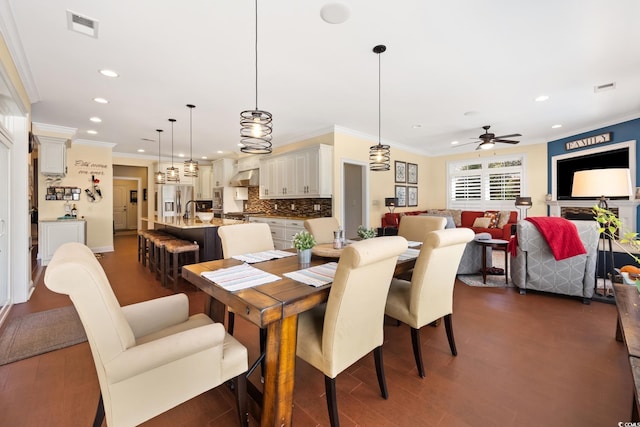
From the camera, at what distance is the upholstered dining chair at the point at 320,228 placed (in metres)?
3.08

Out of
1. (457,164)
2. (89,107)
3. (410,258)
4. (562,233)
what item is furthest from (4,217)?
(457,164)

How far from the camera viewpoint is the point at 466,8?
2.06 meters

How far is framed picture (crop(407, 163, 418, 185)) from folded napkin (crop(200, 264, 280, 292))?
6.10 meters

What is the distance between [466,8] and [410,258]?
6.33ft

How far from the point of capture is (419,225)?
3330 mm

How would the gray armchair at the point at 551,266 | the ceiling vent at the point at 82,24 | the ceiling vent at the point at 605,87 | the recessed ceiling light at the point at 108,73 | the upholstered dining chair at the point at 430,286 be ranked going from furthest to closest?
1. the ceiling vent at the point at 605,87
2. the gray armchair at the point at 551,266
3. the recessed ceiling light at the point at 108,73
4. the ceiling vent at the point at 82,24
5. the upholstered dining chair at the point at 430,286

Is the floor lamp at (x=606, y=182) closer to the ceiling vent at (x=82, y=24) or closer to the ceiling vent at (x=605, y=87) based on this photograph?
the ceiling vent at (x=605, y=87)

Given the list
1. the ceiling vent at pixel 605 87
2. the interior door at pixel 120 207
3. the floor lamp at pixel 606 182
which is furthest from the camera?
the interior door at pixel 120 207

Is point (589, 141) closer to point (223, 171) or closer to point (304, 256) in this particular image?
point (304, 256)

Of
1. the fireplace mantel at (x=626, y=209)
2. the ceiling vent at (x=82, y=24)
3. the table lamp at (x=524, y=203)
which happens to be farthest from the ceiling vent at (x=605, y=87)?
the ceiling vent at (x=82, y=24)

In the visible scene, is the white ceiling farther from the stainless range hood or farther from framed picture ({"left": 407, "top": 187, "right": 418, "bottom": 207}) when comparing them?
framed picture ({"left": 407, "top": 187, "right": 418, "bottom": 207})

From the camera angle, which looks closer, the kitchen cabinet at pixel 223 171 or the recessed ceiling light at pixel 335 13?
the recessed ceiling light at pixel 335 13

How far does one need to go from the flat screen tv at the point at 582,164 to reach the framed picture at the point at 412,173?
9.84 feet

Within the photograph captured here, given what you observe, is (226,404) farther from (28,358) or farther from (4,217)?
(4,217)
